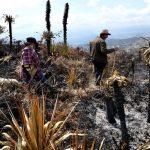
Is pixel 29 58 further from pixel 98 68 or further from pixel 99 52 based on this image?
pixel 98 68

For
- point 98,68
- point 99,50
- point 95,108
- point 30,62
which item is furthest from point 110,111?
point 98,68

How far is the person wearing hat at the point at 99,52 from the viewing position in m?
11.8

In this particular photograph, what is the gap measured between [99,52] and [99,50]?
0.10m

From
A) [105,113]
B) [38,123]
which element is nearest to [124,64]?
[105,113]

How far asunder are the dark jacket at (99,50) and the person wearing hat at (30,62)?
2.13 metres

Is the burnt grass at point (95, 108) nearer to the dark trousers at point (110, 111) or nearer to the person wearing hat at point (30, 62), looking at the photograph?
the dark trousers at point (110, 111)

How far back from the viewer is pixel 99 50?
12164 millimetres

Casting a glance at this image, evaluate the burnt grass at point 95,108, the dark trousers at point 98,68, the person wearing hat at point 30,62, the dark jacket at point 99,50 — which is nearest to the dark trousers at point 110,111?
the burnt grass at point 95,108

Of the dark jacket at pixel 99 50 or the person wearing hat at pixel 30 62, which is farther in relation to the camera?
the dark jacket at pixel 99 50

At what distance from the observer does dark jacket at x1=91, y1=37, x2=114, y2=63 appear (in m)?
11.9

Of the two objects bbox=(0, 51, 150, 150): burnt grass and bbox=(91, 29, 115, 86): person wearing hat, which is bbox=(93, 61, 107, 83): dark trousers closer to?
Result: bbox=(91, 29, 115, 86): person wearing hat

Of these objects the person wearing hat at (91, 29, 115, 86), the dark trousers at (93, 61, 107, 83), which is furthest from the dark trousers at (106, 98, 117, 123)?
the dark trousers at (93, 61, 107, 83)

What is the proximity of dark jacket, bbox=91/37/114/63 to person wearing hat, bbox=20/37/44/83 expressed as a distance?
6.99ft

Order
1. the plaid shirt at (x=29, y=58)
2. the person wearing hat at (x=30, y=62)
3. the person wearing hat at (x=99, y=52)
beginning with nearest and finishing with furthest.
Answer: the person wearing hat at (x=30, y=62), the plaid shirt at (x=29, y=58), the person wearing hat at (x=99, y=52)
